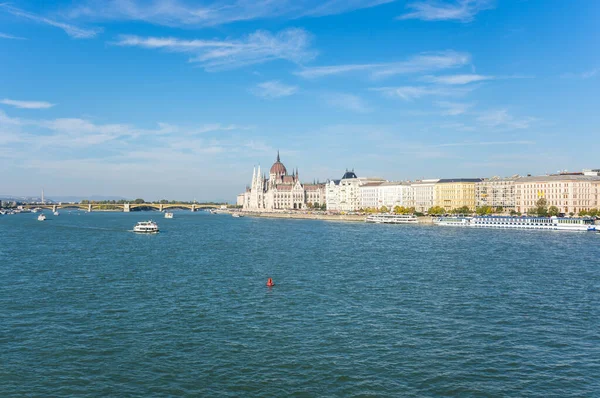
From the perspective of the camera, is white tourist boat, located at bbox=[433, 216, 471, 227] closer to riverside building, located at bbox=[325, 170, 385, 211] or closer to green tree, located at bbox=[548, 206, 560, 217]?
green tree, located at bbox=[548, 206, 560, 217]

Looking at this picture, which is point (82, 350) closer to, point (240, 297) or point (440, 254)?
point (240, 297)

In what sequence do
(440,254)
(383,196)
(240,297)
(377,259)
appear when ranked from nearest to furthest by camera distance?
(240,297) → (377,259) → (440,254) → (383,196)

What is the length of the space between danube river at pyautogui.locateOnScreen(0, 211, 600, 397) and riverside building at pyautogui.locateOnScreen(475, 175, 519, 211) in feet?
276

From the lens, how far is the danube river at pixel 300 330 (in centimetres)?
1636

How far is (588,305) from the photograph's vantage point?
26.2m

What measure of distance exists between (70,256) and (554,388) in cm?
4059

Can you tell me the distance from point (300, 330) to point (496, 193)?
11086 centimetres

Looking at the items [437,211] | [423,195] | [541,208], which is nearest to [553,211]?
[541,208]

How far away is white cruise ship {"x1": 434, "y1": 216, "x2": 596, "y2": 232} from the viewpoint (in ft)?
278

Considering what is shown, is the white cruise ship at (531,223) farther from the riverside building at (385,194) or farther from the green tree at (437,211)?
the riverside building at (385,194)

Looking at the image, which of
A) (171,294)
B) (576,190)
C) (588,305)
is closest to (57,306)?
(171,294)

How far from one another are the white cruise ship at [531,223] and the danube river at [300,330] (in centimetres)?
4940

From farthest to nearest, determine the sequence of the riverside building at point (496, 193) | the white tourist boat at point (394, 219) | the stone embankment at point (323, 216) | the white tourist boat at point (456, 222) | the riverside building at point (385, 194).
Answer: the riverside building at point (385, 194)
the riverside building at point (496, 193)
the stone embankment at point (323, 216)
the white tourist boat at point (394, 219)
the white tourist boat at point (456, 222)

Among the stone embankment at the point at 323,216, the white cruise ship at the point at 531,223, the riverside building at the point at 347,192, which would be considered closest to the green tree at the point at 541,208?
the white cruise ship at the point at 531,223
